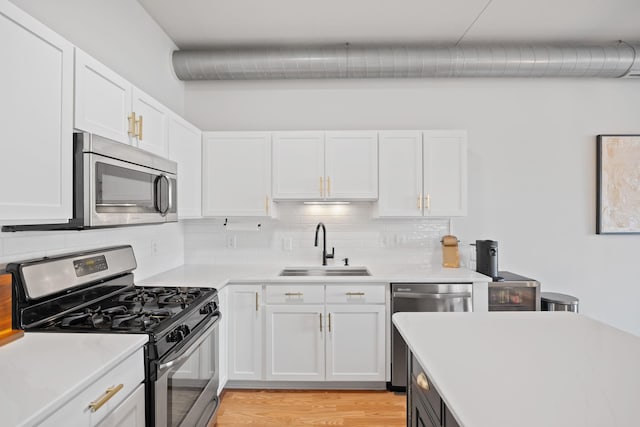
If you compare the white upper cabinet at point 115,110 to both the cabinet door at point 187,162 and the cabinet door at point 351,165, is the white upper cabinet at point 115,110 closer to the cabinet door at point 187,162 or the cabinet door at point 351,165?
the cabinet door at point 187,162

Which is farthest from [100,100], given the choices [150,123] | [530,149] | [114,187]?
[530,149]

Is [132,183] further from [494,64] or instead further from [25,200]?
[494,64]

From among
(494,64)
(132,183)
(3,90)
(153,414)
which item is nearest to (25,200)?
(3,90)

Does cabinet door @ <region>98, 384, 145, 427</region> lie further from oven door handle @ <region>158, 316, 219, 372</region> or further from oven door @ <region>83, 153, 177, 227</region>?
oven door @ <region>83, 153, 177, 227</region>

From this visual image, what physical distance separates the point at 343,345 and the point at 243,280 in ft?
3.13

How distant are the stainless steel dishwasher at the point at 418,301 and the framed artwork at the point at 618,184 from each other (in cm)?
178

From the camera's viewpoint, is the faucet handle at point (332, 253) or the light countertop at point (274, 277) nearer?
the light countertop at point (274, 277)

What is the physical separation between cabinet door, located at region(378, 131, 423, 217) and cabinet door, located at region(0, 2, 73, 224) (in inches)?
90.5

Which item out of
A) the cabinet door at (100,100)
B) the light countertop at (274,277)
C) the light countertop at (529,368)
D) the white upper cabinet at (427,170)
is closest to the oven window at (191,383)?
the light countertop at (274,277)

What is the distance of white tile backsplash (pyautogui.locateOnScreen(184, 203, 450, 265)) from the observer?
11.4 ft

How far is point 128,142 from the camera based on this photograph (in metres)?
1.98

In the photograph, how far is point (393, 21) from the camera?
289cm

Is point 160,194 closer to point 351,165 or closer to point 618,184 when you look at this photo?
point 351,165

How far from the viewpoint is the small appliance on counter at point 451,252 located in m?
3.29
